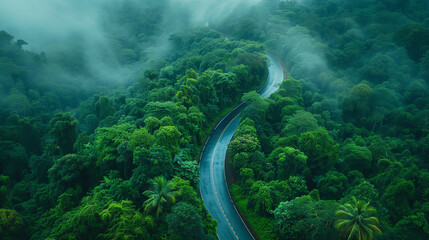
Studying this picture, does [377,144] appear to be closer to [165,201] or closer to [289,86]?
[289,86]

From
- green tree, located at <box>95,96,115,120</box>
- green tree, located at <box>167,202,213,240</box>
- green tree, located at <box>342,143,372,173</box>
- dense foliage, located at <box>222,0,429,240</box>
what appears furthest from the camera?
green tree, located at <box>95,96,115,120</box>

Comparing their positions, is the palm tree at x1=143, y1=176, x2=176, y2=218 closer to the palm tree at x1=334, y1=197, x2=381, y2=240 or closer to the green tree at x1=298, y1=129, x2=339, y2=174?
the palm tree at x1=334, y1=197, x2=381, y2=240

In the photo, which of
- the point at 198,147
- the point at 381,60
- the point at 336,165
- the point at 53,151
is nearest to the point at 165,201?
the point at 198,147

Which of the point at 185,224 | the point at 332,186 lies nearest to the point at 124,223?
the point at 185,224

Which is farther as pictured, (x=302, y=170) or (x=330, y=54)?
(x=330, y=54)

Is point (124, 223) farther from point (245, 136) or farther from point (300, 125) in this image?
point (300, 125)

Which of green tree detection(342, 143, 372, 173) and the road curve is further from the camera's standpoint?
green tree detection(342, 143, 372, 173)

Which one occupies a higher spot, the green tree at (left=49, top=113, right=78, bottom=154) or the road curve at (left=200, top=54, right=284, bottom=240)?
the green tree at (left=49, top=113, right=78, bottom=154)

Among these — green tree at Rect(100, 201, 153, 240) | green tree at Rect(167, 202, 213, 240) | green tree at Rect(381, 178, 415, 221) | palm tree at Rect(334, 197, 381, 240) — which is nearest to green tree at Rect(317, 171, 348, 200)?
green tree at Rect(381, 178, 415, 221)
